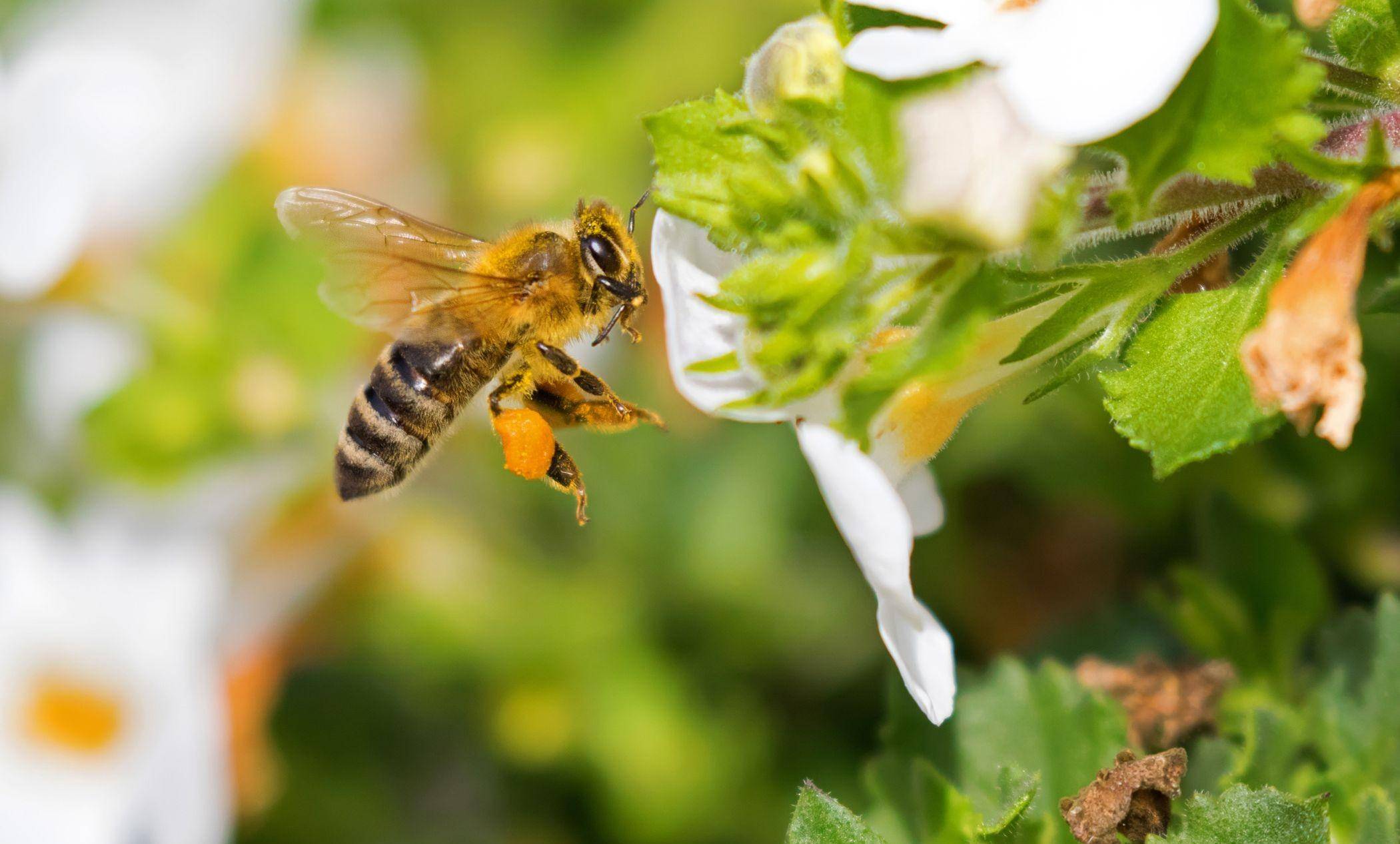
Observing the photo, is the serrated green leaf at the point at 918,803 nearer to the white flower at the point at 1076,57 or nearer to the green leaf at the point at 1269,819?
the green leaf at the point at 1269,819

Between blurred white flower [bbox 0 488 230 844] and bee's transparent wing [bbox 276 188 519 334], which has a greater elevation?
bee's transparent wing [bbox 276 188 519 334]

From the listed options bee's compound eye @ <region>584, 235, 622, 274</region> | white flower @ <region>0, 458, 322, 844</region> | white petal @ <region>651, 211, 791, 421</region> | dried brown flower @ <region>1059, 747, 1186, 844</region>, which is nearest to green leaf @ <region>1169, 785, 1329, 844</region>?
dried brown flower @ <region>1059, 747, 1186, 844</region>

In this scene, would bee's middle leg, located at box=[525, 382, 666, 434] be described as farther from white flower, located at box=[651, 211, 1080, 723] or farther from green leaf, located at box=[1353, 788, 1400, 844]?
green leaf, located at box=[1353, 788, 1400, 844]

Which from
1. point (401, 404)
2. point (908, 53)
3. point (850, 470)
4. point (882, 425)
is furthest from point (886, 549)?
point (401, 404)

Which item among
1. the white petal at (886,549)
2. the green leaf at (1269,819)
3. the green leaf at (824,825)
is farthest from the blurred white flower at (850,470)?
the green leaf at (1269,819)

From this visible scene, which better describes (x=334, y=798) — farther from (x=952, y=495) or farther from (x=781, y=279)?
(x=781, y=279)
